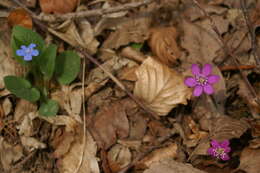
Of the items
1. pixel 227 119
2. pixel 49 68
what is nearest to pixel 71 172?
pixel 49 68

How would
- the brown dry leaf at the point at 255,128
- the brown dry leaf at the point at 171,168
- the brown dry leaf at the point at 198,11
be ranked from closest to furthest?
the brown dry leaf at the point at 171,168 → the brown dry leaf at the point at 255,128 → the brown dry leaf at the point at 198,11

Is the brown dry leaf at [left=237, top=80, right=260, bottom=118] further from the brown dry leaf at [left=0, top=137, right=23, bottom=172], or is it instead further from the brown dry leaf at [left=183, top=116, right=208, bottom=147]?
the brown dry leaf at [left=0, top=137, right=23, bottom=172]

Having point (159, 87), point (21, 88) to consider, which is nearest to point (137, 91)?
point (159, 87)

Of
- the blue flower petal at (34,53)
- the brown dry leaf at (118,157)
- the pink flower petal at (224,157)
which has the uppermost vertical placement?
the blue flower petal at (34,53)

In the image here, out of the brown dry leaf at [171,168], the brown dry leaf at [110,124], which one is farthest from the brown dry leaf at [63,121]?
the brown dry leaf at [171,168]

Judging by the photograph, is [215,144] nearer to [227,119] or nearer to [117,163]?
[227,119]

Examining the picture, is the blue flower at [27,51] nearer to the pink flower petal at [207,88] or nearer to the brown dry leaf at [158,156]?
the brown dry leaf at [158,156]
